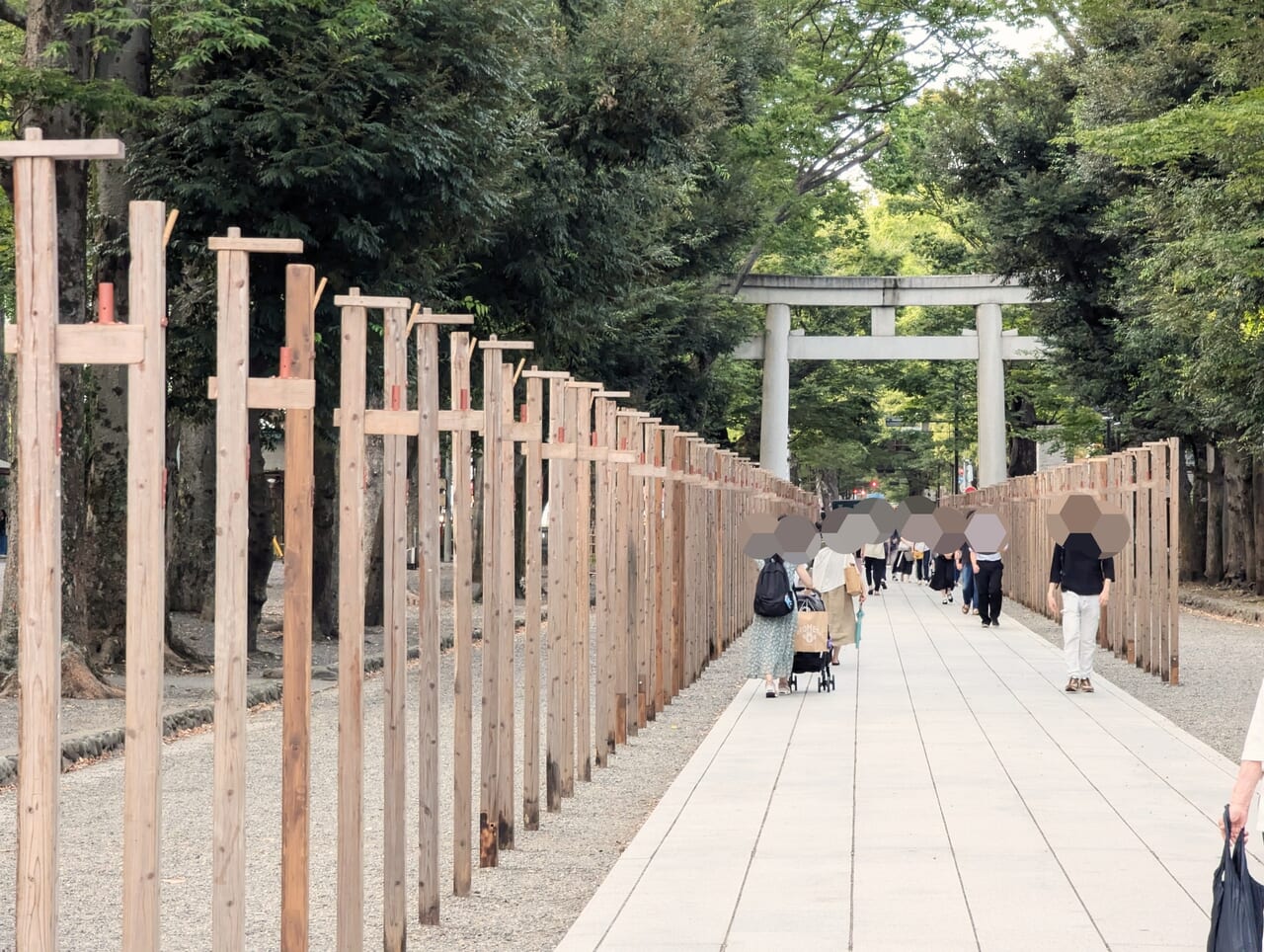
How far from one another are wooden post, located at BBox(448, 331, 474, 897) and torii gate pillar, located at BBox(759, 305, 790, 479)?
139ft

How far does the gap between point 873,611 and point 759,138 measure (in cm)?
1135

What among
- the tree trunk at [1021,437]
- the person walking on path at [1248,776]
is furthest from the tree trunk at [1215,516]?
the person walking on path at [1248,776]

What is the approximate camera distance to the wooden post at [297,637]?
5.48 m

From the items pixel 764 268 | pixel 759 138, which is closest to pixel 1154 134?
pixel 759 138

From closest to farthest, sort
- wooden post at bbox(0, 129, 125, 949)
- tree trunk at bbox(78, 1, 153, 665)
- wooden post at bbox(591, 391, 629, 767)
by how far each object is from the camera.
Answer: wooden post at bbox(0, 129, 125, 949) < wooden post at bbox(591, 391, 629, 767) < tree trunk at bbox(78, 1, 153, 665)

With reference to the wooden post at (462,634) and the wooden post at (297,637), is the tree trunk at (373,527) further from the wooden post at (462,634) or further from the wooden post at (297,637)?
the wooden post at (297,637)

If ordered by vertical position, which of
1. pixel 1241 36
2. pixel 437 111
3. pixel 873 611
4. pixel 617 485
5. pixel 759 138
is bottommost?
pixel 873 611

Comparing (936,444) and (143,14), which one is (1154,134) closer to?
(143,14)

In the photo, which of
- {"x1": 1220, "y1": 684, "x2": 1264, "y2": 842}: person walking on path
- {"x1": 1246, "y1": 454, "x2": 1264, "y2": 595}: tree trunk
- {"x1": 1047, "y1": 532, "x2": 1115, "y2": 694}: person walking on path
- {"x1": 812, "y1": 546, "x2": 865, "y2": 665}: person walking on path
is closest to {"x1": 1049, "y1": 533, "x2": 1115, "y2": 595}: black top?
{"x1": 1047, "y1": 532, "x2": 1115, "y2": 694}: person walking on path

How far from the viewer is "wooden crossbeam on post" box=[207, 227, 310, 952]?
4848 mm

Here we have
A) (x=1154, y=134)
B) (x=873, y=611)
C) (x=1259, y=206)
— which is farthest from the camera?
(x=873, y=611)

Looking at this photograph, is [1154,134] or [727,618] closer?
[1154,134]

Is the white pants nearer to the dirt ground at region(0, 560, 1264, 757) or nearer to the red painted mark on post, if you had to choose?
the dirt ground at region(0, 560, 1264, 757)

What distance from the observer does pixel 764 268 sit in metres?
54.7
